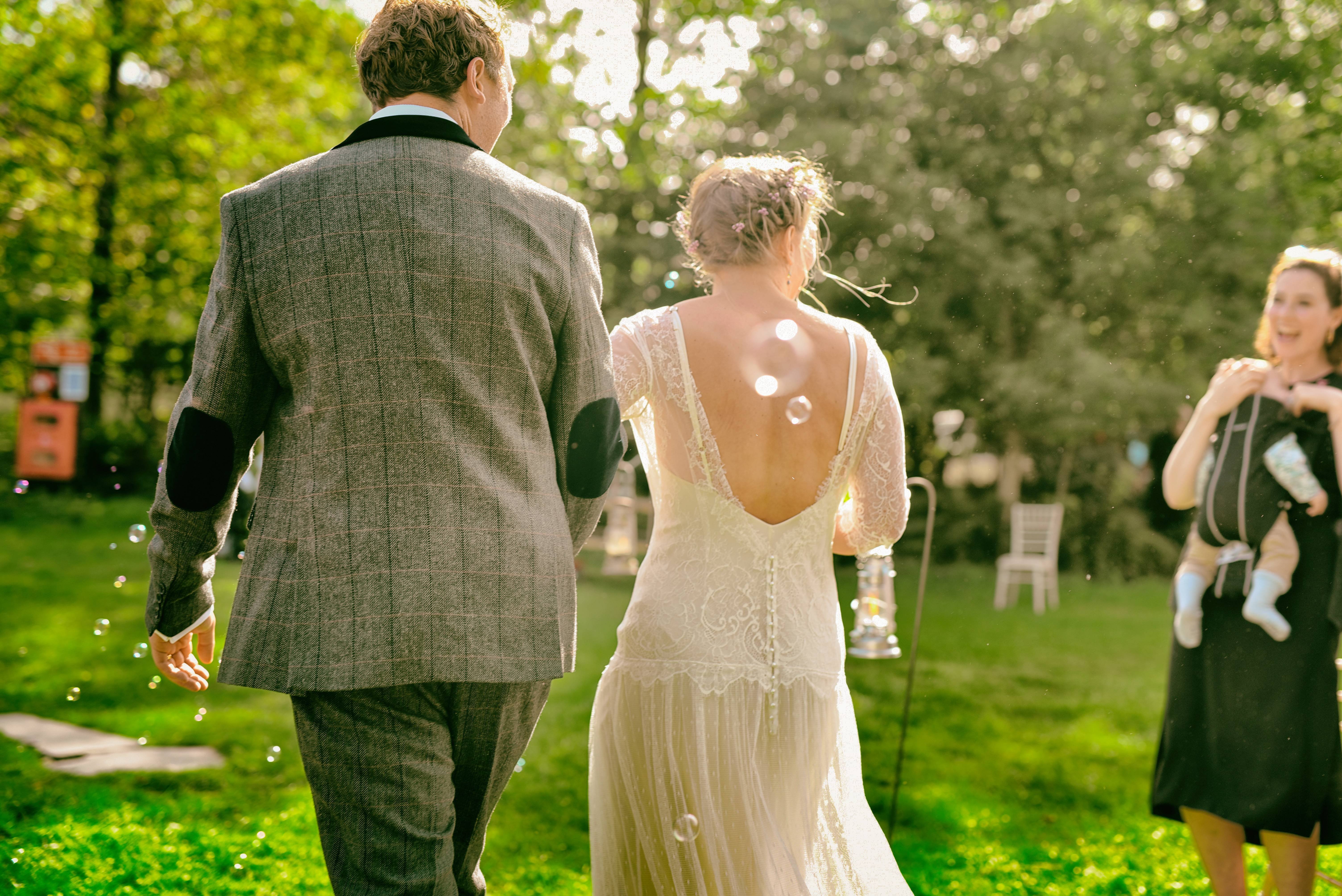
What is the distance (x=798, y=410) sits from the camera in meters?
2.04

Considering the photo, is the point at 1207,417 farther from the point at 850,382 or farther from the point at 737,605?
the point at 737,605

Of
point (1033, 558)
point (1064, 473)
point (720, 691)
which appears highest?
point (1064, 473)

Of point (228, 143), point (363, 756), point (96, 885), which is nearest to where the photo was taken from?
point (363, 756)

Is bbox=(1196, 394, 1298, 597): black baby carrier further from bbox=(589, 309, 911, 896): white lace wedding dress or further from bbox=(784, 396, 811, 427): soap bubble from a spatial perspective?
bbox=(784, 396, 811, 427): soap bubble

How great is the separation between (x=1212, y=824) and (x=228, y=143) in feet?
34.4

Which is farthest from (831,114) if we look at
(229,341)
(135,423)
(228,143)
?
(229,341)

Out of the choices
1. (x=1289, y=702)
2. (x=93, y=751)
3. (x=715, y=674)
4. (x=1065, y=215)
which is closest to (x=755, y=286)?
(x=715, y=674)

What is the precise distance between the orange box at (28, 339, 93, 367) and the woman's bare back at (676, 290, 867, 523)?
13.0 meters

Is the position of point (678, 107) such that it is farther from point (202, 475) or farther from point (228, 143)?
point (202, 475)

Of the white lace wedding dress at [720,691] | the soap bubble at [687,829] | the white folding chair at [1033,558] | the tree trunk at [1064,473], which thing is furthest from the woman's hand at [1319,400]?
the tree trunk at [1064,473]

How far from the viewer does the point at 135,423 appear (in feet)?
44.1

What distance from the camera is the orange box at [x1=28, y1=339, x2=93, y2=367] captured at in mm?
12664

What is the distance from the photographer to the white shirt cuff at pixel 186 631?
1.66m

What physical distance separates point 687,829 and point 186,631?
41.6 inches
